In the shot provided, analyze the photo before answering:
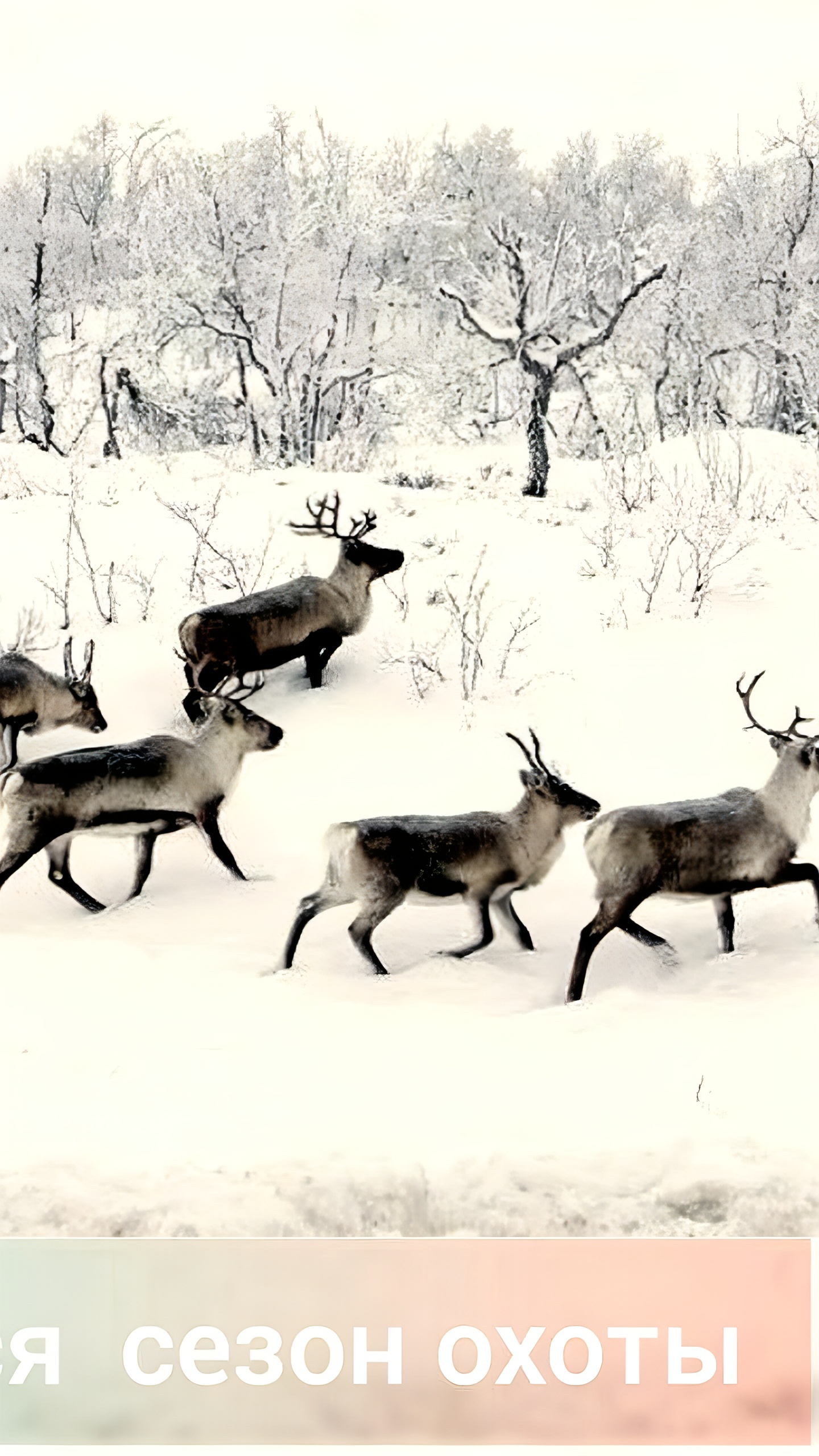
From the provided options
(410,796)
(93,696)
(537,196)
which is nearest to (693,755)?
(410,796)

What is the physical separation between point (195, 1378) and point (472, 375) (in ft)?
96.6

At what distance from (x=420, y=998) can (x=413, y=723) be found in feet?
14.2

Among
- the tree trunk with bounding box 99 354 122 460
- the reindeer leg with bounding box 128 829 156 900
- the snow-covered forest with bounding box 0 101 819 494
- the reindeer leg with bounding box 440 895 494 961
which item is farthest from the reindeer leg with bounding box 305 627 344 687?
the tree trunk with bounding box 99 354 122 460

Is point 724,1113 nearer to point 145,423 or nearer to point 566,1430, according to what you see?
point 566,1430

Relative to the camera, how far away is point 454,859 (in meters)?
6.89

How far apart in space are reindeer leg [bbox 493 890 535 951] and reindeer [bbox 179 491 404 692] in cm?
383

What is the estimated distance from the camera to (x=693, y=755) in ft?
32.9

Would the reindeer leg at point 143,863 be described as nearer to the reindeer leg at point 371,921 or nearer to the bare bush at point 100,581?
the reindeer leg at point 371,921

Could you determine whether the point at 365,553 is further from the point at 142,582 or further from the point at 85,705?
the point at 85,705

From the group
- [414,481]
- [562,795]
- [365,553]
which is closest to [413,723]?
[365,553]

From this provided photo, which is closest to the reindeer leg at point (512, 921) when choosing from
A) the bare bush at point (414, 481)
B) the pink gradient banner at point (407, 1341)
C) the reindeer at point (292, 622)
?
the pink gradient banner at point (407, 1341)

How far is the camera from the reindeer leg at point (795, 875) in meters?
6.93

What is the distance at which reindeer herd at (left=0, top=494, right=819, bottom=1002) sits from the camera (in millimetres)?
6668

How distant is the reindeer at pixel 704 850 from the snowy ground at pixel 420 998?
1.09 ft
